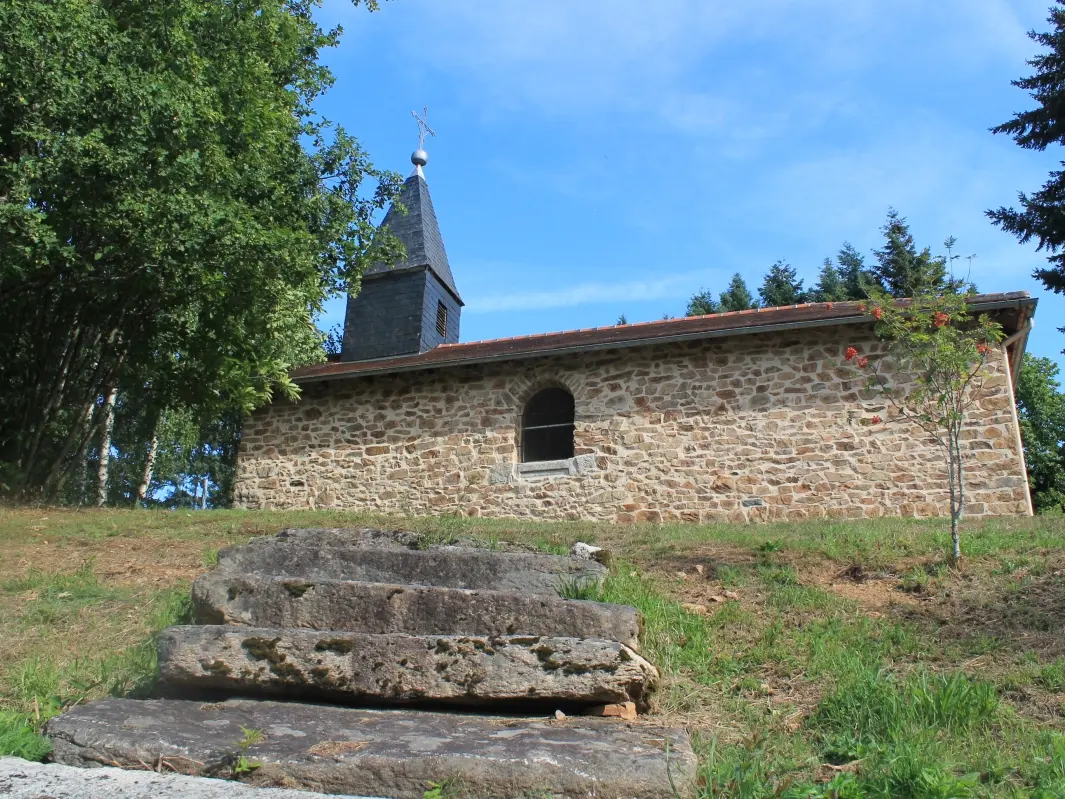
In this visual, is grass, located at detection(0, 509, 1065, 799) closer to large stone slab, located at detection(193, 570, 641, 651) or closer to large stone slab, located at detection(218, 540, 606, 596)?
large stone slab, located at detection(218, 540, 606, 596)

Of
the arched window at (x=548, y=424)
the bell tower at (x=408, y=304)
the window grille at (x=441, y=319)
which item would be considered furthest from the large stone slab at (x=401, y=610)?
the window grille at (x=441, y=319)

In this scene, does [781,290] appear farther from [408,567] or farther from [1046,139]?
[408,567]

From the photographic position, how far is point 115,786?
8.41 ft

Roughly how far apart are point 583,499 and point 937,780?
336 inches

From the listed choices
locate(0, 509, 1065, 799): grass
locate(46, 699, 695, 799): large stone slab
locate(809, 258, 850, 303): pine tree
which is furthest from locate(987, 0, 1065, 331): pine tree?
locate(46, 699, 695, 799): large stone slab

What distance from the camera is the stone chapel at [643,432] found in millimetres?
10070

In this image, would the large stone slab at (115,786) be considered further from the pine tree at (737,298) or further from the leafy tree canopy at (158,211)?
the pine tree at (737,298)

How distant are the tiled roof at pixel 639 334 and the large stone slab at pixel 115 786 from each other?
8.93 m

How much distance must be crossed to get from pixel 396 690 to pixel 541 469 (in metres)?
8.12

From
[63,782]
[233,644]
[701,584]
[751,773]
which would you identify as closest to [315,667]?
[233,644]

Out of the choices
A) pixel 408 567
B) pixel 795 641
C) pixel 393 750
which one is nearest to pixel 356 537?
pixel 408 567

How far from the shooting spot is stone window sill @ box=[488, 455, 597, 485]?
1131cm

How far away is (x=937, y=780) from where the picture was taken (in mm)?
2691

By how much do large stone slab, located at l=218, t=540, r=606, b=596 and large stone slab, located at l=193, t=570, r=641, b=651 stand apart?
0.63 meters
